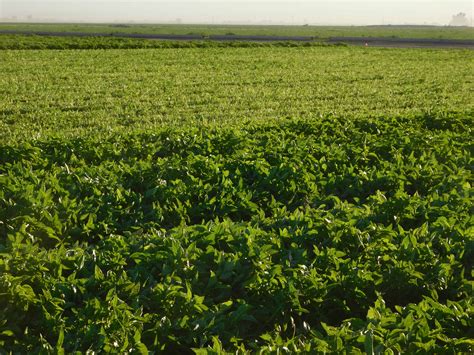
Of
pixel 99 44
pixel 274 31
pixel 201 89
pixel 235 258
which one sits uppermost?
pixel 274 31

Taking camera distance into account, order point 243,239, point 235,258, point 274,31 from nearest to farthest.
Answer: point 235,258 → point 243,239 → point 274,31

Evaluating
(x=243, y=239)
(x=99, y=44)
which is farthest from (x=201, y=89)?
(x=99, y=44)

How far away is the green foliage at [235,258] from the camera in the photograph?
159 inches

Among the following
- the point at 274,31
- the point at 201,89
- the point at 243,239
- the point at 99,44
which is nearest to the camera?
the point at 243,239

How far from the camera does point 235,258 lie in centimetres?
484

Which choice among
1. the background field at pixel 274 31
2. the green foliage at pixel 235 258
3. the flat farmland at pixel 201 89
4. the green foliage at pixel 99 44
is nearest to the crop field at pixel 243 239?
the green foliage at pixel 235 258

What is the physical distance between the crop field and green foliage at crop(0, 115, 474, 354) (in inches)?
0.7

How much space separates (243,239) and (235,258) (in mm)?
389

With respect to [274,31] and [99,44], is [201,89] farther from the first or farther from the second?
[274,31]

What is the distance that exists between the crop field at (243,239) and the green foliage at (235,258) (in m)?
0.02

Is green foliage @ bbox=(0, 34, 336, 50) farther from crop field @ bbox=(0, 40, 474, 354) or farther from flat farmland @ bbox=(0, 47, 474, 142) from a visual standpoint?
crop field @ bbox=(0, 40, 474, 354)

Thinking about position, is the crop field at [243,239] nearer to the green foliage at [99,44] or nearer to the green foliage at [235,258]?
the green foliage at [235,258]

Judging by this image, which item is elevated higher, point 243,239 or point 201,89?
point 201,89

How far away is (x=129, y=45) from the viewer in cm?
3650
